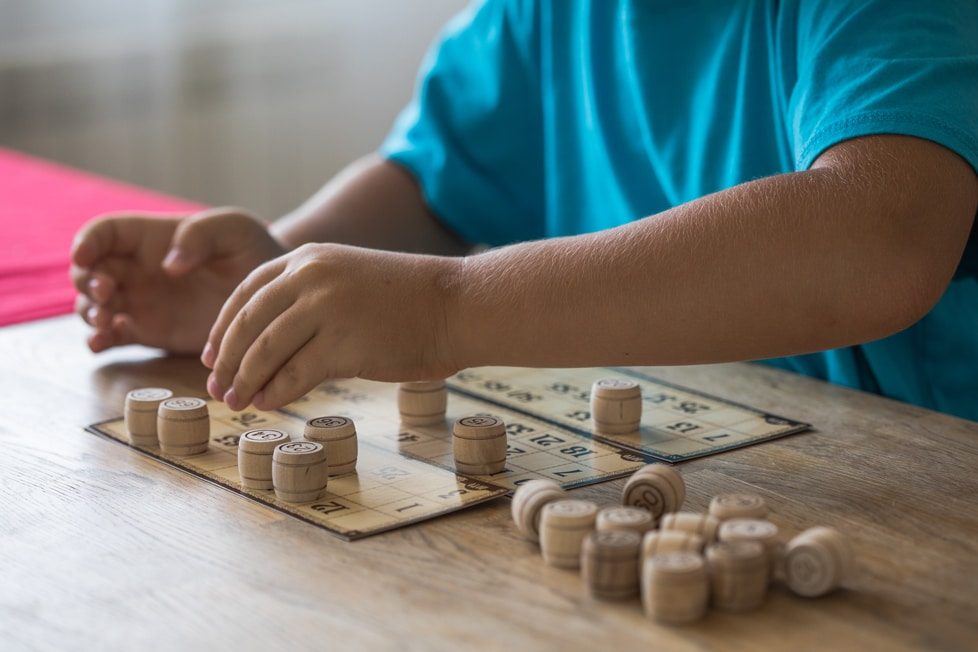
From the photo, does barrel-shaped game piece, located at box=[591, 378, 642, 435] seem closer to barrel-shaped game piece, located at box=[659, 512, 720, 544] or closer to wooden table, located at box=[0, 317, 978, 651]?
wooden table, located at box=[0, 317, 978, 651]

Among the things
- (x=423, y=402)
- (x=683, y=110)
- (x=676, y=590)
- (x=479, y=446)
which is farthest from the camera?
(x=683, y=110)

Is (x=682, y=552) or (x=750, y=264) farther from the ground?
(x=750, y=264)

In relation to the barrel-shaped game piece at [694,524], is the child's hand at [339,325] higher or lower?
higher

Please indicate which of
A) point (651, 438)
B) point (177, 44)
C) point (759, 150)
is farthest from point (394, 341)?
point (177, 44)

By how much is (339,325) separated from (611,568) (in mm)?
314

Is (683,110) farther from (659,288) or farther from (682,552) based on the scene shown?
(682,552)

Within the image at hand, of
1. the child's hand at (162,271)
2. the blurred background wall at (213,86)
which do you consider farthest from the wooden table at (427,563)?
the blurred background wall at (213,86)

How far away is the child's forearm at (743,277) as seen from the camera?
33.6 inches

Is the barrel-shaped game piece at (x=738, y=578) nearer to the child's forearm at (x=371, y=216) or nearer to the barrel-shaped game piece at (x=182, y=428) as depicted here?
the barrel-shaped game piece at (x=182, y=428)

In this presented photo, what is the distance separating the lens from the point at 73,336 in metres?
1.27

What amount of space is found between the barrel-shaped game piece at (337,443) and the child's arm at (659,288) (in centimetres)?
5

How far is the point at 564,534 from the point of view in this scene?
2.28 feet

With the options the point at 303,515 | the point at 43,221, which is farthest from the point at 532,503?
the point at 43,221

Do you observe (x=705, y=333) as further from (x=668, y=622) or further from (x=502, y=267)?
(x=668, y=622)
